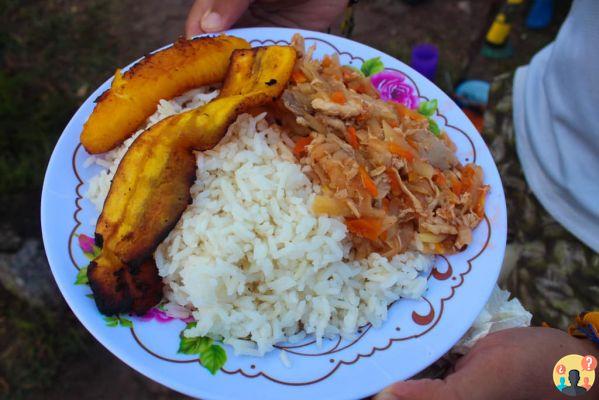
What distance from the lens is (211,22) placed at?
2605 millimetres

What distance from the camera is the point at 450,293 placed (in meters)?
1.99

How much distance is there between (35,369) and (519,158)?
3.27m

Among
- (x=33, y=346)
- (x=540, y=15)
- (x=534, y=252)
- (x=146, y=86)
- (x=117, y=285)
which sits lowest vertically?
(x=33, y=346)

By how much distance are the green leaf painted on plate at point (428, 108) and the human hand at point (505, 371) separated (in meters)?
1.08

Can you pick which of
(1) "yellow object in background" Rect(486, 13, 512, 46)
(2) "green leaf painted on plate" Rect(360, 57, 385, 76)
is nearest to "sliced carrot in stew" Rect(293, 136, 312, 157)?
(2) "green leaf painted on plate" Rect(360, 57, 385, 76)

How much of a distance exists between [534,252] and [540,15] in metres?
3.48

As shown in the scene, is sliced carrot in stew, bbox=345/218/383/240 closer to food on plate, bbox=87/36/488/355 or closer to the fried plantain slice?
food on plate, bbox=87/36/488/355

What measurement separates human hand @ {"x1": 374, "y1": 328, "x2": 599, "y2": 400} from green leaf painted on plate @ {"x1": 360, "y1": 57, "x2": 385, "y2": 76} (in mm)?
1395

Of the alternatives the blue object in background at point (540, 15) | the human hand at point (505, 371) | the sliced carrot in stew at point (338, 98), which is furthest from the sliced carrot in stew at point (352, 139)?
the blue object in background at point (540, 15)

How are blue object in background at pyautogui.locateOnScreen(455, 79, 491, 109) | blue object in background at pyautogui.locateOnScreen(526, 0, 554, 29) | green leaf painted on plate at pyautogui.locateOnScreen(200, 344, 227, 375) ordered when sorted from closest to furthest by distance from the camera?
green leaf painted on plate at pyautogui.locateOnScreen(200, 344, 227, 375) → blue object in background at pyautogui.locateOnScreen(455, 79, 491, 109) → blue object in background at pyautogui.locateOnScreen(526, 0, 554, 29)

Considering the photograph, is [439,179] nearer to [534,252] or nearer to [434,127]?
[434,127]

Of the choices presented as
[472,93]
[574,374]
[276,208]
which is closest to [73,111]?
[276,208]

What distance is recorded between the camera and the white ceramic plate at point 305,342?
172 cm

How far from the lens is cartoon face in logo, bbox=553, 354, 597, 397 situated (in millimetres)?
1914
